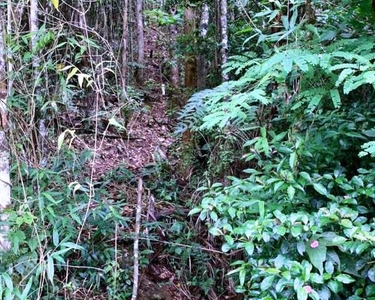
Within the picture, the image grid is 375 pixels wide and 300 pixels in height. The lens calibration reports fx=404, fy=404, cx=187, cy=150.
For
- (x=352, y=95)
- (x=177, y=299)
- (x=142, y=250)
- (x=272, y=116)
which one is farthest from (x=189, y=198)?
A: (x=352, y=95)

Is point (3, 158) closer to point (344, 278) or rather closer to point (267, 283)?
point (267, 283)

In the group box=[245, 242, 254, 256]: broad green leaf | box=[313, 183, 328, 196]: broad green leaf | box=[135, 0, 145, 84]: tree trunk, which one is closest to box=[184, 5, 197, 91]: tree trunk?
box=[135, 0, 145, 84]: tree trunk

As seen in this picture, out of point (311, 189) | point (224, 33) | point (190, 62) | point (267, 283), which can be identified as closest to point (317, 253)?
point (267, 283)

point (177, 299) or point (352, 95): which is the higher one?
point (352, 95)

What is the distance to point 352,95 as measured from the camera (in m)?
2.39

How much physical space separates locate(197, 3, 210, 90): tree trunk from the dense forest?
401mm

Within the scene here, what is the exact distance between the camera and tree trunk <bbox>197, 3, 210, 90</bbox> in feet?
14.3

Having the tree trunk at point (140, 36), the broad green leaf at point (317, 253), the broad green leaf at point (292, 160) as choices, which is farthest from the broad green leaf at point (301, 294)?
the tree trunk at point (140, 36)

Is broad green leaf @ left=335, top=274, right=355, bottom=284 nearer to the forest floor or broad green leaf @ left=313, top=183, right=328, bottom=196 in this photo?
broad green leaf @ left=313, top=183, right=328, bottom=196

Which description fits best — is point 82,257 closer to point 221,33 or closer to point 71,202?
point 71,202

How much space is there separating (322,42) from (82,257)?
2.13 m

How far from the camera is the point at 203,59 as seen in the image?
4.39 m

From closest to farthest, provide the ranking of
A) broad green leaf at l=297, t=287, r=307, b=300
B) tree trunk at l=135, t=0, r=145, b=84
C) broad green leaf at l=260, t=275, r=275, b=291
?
broad green leaf at l=297, t=287, r=307, b=300 → broad green leaf at l=260, t=275, r=275, b=291 → tree trunk at l=135, t=0, r=145, b=84

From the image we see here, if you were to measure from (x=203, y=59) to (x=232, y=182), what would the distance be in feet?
7.25
